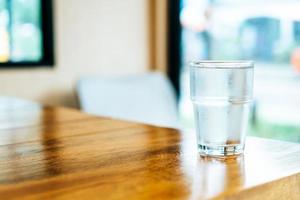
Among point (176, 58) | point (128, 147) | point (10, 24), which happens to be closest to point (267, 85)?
point (176, 58)

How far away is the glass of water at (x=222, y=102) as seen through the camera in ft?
2.69

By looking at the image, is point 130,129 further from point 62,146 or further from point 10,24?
point 10,24

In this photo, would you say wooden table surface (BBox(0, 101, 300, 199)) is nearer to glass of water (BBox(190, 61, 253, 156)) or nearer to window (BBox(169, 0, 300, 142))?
glass of water (BBox(190, 61, 253, 156))

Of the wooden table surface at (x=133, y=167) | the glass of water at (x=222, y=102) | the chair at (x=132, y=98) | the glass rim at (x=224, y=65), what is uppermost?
the glass rim at (x=224, y=65)

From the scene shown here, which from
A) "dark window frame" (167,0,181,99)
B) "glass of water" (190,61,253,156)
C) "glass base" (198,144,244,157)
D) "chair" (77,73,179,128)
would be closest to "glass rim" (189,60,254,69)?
"glass of water" (190,61,253,156)

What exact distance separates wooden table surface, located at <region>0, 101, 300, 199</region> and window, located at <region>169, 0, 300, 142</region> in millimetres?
1980

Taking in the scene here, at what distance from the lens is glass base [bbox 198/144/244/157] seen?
32.7 inches

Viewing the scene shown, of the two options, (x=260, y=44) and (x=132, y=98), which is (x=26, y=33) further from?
(x=260, y=44)

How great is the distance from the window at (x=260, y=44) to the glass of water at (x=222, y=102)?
2158mm

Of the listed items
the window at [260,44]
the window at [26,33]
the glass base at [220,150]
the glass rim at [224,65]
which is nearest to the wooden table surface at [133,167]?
the glass base at [220,150]

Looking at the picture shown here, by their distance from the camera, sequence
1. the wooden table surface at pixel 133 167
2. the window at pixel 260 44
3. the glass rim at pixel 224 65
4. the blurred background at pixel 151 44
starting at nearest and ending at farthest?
the wooden table surface at pixel 133 167, the glass rim at pixel 224 65, the blurred background at pixel 151 44, the window at pixel 260 44

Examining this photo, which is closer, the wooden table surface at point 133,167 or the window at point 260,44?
the wooden table surface at point 133,167

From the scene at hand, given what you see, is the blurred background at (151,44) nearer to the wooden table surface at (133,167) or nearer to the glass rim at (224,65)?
the wooden table surface at (133,167)

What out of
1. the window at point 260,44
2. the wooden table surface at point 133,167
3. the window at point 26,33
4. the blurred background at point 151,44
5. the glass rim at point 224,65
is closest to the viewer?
the wooden table surface at point 133,167
